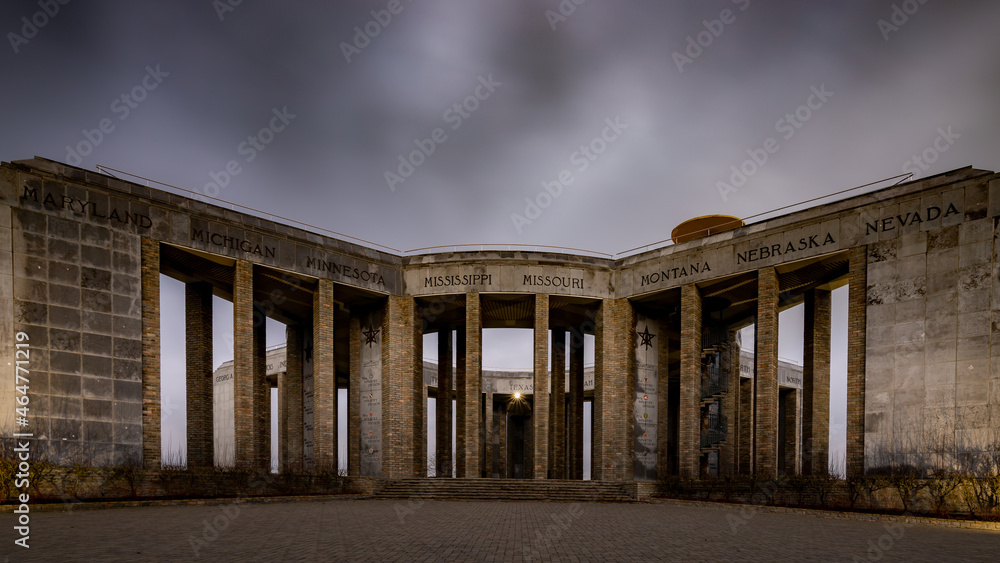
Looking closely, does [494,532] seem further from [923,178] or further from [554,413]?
[554,413]

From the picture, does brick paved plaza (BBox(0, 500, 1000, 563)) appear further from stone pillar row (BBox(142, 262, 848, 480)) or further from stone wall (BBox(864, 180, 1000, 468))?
stone pillar row (BBox(142, 262, 848, 480))

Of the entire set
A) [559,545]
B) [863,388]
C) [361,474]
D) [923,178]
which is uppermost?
[923,178]

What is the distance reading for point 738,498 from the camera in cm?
2131

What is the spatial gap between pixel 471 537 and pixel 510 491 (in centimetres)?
1298

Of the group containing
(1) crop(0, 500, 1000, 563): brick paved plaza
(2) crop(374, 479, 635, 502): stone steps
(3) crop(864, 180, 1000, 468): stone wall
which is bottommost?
(2) crop(374, 479, 635, 502): stone steps

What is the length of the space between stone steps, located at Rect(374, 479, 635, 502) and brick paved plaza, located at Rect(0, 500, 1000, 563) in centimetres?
698

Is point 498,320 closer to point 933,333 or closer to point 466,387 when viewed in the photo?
point 466,387

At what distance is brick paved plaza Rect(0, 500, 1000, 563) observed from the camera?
342 inches

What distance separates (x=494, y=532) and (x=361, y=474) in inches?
676

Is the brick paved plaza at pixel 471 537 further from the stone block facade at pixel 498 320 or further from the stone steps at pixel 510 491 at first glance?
the stone steps at pixel 510 491

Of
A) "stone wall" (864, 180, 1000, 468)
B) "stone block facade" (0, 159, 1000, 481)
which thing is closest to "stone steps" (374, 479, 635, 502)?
"stone block facade" (0, 159, 1000, 481)

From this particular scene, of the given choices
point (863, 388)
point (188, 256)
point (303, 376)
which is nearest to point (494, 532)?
point (863, 388)

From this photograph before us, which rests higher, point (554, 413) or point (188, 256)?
point (188, 256)

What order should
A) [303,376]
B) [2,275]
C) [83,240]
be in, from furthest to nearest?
1. [303,376]
2. [83,240]
3. [2,275]
